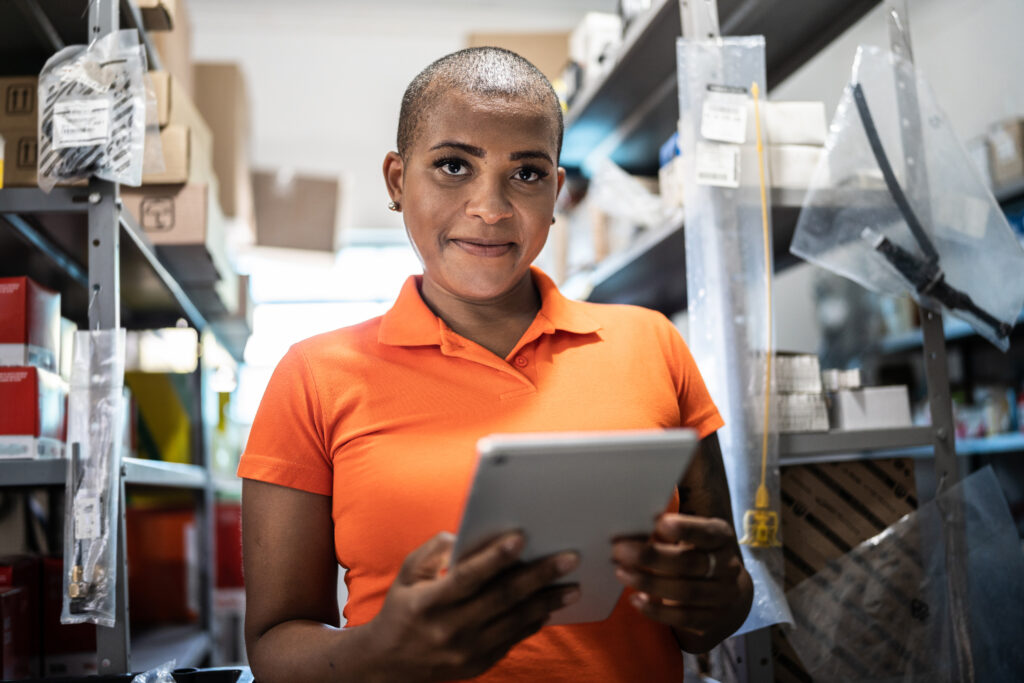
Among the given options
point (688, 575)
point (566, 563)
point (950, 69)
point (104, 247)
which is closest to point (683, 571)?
point (688, 575)

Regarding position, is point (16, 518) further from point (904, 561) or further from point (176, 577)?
point (904, 561)

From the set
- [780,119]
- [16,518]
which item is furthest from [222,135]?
[780,119]

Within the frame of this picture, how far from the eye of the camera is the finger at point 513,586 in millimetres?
736

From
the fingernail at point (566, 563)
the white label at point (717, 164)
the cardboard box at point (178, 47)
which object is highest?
the cardboard box at point (178, 47)

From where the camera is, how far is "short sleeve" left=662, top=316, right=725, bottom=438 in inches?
46.6

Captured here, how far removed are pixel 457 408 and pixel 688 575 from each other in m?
0.37

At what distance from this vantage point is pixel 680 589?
2.77 feet

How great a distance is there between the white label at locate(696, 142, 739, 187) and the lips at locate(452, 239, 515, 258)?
0.54 m

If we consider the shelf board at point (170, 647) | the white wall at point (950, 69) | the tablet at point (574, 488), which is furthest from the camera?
the white wall at point (950, 69)

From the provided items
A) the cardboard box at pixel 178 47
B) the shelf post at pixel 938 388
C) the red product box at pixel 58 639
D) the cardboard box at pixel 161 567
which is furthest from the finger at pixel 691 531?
the cardboard box at pixel 161 567

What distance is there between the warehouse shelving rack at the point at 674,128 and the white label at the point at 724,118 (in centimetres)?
14

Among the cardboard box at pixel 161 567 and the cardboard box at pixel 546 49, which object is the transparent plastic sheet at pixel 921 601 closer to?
the cardboard box at pixel 161 567

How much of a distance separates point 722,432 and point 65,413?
125 centimetres

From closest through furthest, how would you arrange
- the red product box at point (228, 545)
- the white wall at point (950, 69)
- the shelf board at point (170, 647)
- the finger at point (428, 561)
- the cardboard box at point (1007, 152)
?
the finger at point (428, 561), the shelf board at point (170, 647), the cardboard box at point (1007, 152), the red product box at point (228, 545), the white wall at point (950, 69)
